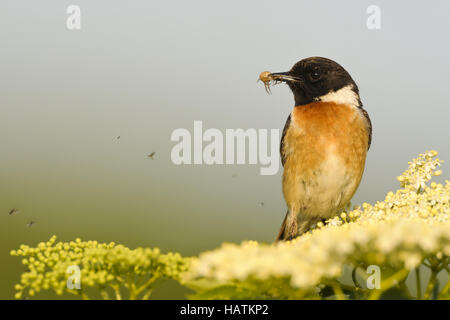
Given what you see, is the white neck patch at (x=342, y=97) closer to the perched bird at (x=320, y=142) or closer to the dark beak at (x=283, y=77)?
the perched bird at (x=320, y=142)

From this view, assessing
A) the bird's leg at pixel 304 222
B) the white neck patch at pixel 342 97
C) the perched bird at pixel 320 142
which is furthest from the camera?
the bird's leg at pixel 304 222

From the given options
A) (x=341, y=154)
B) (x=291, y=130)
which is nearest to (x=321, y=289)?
(x=341, y=154)

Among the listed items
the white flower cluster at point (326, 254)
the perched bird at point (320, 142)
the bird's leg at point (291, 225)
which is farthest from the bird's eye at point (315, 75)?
the white flower cluster at point (326, 254)

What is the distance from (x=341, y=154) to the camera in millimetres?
3314

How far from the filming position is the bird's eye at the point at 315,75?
3574mm

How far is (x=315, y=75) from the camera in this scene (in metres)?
3.58

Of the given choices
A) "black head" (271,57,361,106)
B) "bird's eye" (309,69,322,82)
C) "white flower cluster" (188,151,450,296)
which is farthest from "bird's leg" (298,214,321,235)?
"white flower cluster" (188,151,450,296)

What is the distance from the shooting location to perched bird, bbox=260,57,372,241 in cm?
334

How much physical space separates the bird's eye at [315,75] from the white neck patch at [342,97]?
134mm

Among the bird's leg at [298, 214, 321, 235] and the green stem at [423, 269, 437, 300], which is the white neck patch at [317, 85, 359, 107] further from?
the green stem at [423, 269, 437, 300]

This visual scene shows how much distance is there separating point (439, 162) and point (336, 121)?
1172mm

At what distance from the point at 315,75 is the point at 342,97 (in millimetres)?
246

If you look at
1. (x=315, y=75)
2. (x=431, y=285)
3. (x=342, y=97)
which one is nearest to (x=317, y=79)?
(x=315, y=75)
